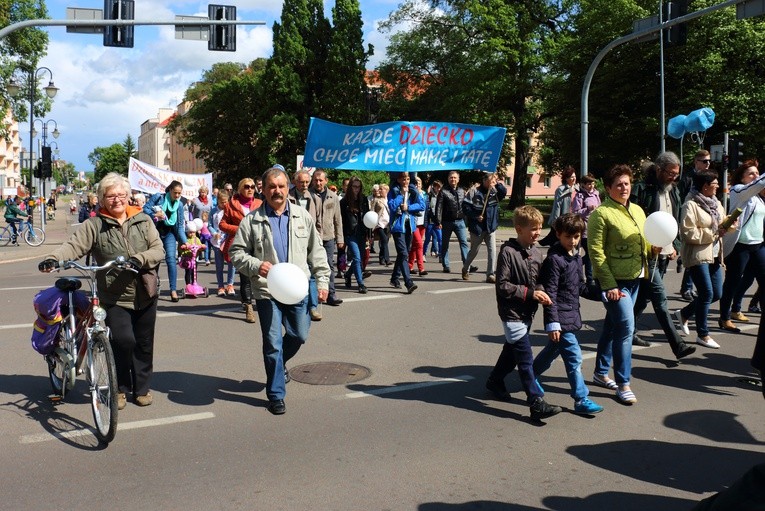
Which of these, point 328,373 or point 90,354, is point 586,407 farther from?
point 90,354

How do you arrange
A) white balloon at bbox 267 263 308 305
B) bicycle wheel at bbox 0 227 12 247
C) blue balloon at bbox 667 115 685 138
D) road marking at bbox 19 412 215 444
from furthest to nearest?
bicycle wheel at bbox 0 227 12 247 < blue balloon at bbox 667 115 685 138 < white balloon at bbox 267 263 308 305 < road marking at bbox 19 412 215 444

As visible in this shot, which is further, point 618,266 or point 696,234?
point 696,234

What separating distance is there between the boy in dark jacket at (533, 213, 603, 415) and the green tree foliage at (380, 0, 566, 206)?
34.7 meters

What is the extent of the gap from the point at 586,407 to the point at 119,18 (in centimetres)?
1455

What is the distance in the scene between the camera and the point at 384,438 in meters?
4.99

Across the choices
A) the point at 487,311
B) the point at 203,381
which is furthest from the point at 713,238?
the point at 203,381

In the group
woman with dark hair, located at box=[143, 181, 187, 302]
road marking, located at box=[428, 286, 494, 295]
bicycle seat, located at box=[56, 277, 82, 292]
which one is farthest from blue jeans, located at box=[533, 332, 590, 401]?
woman with dark hair, located at box=[143, 181, 187, 302]

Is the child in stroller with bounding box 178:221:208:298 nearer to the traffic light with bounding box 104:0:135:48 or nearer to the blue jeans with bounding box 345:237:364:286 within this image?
the blue jeans with bounding box 345:237:364:286

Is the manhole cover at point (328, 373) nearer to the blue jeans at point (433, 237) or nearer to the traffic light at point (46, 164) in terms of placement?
the blue jeans at point (433, 237)

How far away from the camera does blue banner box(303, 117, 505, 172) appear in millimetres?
13070

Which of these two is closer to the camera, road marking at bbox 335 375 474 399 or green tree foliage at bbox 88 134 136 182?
road marking at bbox 335 375 474 399

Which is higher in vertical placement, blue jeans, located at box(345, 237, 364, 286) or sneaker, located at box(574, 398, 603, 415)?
blue jeans, located at box(345, 237, 364, 286)

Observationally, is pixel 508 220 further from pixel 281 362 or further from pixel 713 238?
pixel 281 362

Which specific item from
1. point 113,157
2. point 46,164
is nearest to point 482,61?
point 46,164
